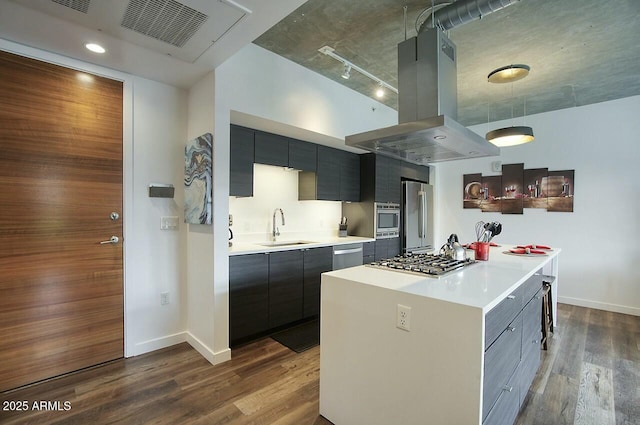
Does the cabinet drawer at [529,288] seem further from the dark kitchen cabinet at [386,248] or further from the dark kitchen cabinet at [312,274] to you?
the dark kitchen cabinet at [386,248]

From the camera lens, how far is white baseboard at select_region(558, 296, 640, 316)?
3.93 meters

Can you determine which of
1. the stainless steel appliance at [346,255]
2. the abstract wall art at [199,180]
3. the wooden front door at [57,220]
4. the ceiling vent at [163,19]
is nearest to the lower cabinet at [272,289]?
the stainless steel appliance at [346,255]

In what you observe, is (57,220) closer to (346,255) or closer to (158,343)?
(158,343)

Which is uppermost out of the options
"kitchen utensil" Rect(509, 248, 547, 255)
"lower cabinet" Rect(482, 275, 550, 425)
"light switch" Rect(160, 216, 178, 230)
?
"light switch" Rect(160, 216, 178, 230)

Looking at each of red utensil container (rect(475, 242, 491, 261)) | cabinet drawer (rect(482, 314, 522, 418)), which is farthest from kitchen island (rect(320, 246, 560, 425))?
red utensil container (rect(475, 242, 491, 261))

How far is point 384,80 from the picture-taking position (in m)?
3.48

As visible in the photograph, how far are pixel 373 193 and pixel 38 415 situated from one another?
391 centimetres

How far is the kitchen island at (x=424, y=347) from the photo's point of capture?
4.14 ft

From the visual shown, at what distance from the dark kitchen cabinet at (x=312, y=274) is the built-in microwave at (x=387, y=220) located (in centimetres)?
115

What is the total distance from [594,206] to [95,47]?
6039 mm

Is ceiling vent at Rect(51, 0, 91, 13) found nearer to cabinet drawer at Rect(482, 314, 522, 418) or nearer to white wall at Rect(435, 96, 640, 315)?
cabinet drawer at Rect(482, 314, 522, 418)

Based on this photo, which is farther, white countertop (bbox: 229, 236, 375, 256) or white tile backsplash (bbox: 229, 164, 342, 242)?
white tile backsplash (bbox: 229, 164, 342, 242)

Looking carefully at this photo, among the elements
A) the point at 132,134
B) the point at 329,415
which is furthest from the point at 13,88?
the point at 329,415

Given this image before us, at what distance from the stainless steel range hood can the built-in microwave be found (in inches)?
86.6
